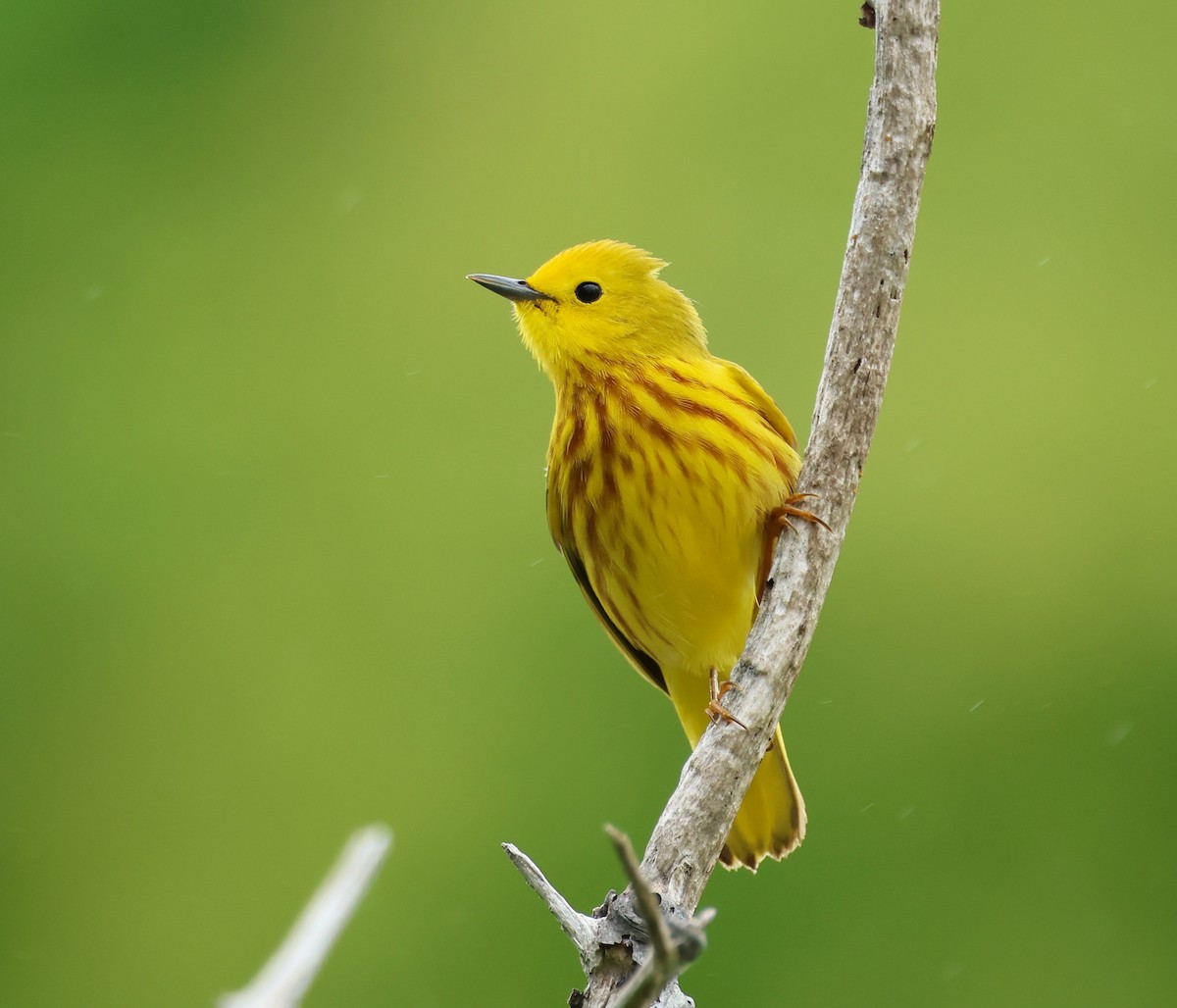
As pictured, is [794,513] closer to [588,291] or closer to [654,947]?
[588,291]

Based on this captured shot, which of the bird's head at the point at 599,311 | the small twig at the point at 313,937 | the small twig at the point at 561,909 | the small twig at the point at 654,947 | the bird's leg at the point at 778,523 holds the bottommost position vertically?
the small twig at the point at 561,909

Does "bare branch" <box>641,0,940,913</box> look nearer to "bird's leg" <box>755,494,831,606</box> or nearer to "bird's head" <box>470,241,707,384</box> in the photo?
"bird's leg" <box>755,494,831,606</box>

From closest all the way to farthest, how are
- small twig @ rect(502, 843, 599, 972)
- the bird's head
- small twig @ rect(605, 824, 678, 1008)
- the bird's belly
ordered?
small twig @ rect(605, 824, 678, 1008)
small twig @ rect(502, 843, 599, 972)
the bird's belly
the bird's head

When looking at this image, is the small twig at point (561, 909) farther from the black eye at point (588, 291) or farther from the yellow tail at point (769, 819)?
the black eye at point (588, 291)

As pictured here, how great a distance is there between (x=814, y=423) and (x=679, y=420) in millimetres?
523

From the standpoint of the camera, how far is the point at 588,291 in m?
3.57

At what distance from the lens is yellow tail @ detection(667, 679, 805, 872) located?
3.58 meters

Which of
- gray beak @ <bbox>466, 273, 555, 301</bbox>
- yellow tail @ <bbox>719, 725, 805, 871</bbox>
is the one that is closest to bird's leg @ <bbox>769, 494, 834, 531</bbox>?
yellow tail @ <bbox>719, 725, 805, 871</bbox>

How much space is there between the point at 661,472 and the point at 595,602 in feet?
2.15

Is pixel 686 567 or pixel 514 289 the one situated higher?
pixel 514 289

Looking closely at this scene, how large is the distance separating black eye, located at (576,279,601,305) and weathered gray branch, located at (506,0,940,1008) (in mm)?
963

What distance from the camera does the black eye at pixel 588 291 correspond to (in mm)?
3561

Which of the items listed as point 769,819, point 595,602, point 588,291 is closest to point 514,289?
point 588,291

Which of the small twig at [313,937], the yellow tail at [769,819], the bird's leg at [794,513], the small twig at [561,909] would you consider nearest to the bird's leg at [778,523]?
the bird's leg at [794,513]
